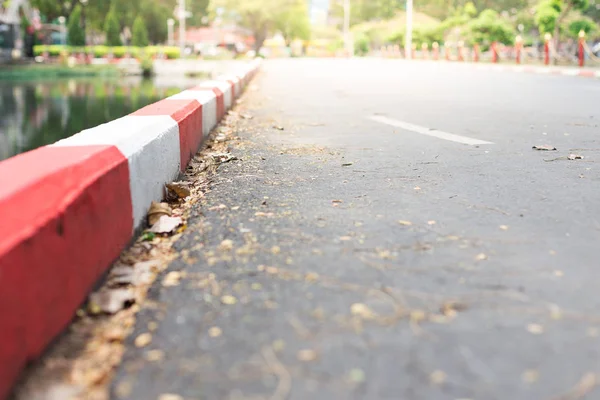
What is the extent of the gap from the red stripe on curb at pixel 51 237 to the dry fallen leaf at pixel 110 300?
4 cm

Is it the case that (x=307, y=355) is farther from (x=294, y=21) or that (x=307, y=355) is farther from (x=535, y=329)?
(x=294, y=21)

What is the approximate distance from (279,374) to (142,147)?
54.0 inches

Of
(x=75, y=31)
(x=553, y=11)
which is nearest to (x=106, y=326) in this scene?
(x=553, y=11)

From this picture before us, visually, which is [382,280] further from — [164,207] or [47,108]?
→ [47,108]

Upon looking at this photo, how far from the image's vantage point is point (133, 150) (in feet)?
7.96

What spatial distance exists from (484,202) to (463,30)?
3348 centimetres

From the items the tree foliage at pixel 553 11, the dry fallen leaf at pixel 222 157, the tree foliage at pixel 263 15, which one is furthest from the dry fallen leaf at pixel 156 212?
the tree foliage at pixel 263 15

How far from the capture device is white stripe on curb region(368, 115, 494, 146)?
16.3 feet

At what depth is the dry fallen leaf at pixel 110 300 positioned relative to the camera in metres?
1.82

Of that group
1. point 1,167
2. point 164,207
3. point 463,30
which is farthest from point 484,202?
point 463,30

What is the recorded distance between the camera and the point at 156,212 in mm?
2656

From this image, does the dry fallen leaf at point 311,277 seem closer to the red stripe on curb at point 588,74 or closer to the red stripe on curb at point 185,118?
the red stripe on curb at point 185,118

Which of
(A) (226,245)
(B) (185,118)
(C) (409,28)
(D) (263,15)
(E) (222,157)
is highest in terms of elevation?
(D) (263,15)

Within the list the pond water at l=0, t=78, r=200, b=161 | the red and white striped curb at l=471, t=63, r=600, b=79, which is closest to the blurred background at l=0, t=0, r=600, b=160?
the pond water at l=0, t=78, r=200, b=161
